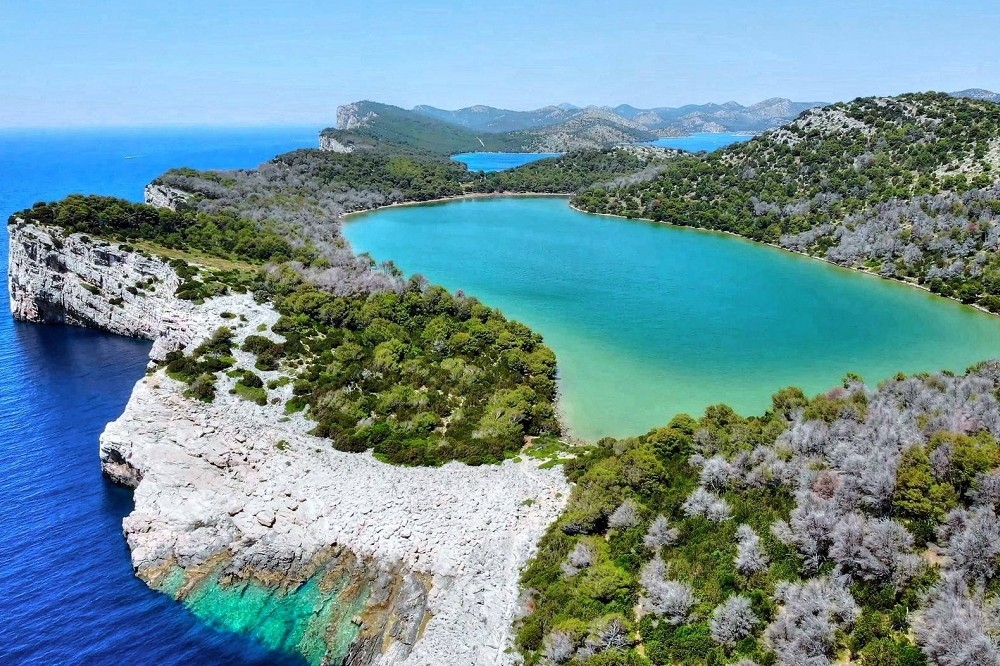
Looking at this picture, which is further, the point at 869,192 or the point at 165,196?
the point at 869,192

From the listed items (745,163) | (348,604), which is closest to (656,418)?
(348,604)

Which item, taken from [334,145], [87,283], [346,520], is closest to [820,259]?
[346,520]

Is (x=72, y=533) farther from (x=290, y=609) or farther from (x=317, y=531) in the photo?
(x=290, y=609)

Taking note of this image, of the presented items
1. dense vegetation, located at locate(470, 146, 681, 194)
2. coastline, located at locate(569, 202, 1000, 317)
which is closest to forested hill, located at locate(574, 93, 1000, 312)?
coastline, located at locate(569, 202, 1000, 317)

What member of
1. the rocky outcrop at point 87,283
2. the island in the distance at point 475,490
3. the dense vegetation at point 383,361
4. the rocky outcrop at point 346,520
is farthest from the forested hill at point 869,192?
the rocky outcrop at point 87,283

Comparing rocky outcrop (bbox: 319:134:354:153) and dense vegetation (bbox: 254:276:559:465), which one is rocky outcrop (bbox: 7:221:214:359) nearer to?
dense vegetation (bbox: 254:276:559:465)

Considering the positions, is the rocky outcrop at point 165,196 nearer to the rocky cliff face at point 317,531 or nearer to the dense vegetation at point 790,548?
the rocky cliff face at point 317,531
